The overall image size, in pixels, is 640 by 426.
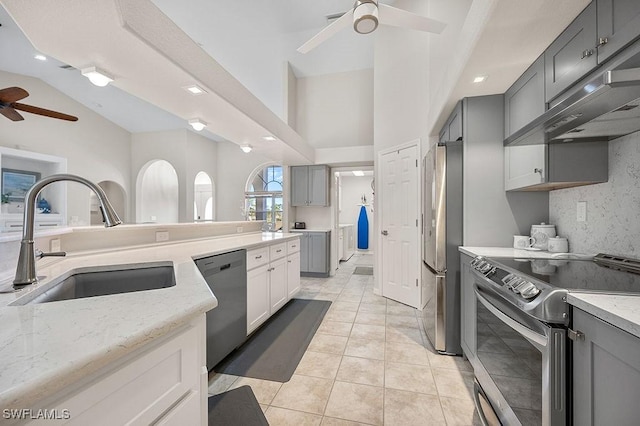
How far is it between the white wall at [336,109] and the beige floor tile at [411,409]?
423cm

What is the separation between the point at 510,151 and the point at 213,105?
2.54 m

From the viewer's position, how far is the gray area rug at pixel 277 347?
6.64 feet

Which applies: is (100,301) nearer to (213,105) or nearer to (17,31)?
(213,105)

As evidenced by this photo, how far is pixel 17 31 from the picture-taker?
3723mm

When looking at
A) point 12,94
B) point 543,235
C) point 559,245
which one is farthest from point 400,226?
point 12,94

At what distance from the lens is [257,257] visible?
255 centimetres

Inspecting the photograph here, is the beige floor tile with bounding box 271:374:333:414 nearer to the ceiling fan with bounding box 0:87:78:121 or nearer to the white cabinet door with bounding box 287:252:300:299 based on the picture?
the white cabinet door with bounding box 287:252:300:299

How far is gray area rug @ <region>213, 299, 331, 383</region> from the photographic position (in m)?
2.02

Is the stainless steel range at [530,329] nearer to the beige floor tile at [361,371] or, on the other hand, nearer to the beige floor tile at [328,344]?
the beige floor tile at [361,371]

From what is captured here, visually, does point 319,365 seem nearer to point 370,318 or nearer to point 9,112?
point 370,318

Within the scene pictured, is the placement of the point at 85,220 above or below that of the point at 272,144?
below

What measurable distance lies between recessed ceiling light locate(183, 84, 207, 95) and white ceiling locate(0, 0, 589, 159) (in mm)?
66

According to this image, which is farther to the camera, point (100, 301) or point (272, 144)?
point (272, 144)

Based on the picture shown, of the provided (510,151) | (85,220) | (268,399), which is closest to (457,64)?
(510,151)
